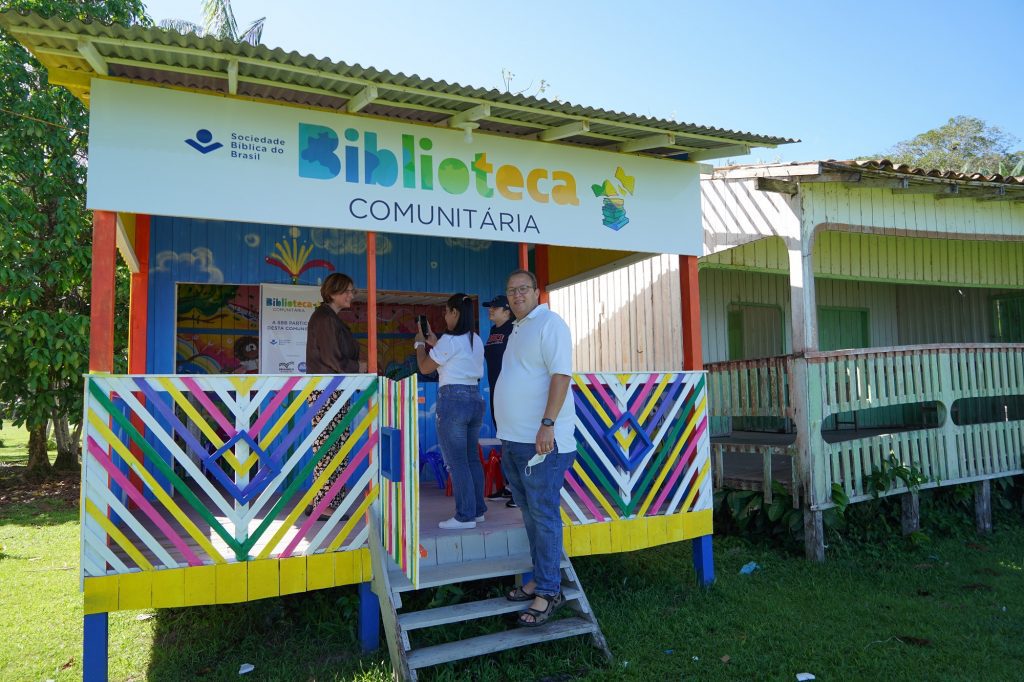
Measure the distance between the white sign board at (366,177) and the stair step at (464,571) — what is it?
7.43 feet

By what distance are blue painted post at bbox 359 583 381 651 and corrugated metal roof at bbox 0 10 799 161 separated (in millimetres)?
3219

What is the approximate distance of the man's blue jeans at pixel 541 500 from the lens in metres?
4.12

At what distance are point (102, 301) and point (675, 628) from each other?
422 centimetres

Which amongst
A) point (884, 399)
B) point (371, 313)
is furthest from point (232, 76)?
point (884, 399)

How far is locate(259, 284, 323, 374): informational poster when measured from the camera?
7.15 meters

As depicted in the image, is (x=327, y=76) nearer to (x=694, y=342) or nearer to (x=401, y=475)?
(x=401, y=475)

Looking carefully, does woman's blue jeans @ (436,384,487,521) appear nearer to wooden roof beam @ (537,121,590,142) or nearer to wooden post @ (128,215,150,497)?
wooden roof beam @ (537,121,590,142)

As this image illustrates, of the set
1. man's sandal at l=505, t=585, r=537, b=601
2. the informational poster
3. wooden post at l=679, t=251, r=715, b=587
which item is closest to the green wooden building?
wooden post at l=679, t=251, r=715, b=587

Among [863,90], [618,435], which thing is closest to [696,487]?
[618,435]

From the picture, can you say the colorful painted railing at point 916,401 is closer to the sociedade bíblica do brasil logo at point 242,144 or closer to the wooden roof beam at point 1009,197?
the wooden roof beam at point 1009,197

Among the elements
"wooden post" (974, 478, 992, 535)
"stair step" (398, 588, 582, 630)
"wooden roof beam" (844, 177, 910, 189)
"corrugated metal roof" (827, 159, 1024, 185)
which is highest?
"corrugated metal roof" (827, 159, 1024, 185)

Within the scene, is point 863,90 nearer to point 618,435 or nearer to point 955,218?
point 955,218

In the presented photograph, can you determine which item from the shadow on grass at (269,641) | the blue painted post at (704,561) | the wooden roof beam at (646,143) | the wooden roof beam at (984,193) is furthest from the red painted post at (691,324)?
the wooden roof beam at (984,193)

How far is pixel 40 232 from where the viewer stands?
10.8m
